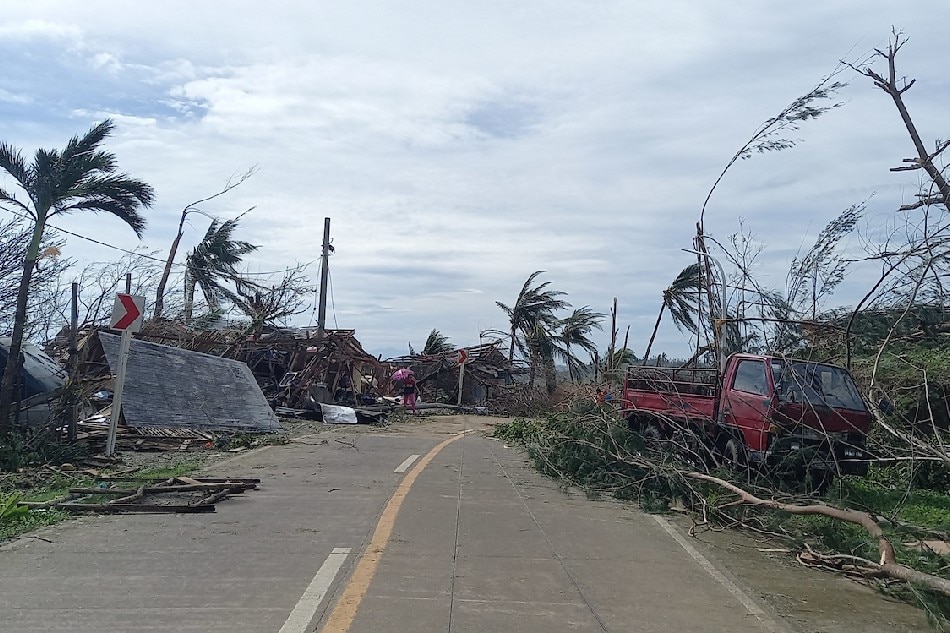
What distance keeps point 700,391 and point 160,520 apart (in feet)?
30.3

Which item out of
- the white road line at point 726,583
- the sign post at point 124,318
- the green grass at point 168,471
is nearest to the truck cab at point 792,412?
the white road line at point 726,583

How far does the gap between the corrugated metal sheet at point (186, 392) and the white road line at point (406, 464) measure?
16.7 feet

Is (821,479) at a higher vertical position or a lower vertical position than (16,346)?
lower

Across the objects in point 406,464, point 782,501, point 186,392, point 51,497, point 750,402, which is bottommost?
point 51,497

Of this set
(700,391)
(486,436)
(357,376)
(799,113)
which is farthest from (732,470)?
(357,376)

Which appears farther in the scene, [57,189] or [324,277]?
[324,277]

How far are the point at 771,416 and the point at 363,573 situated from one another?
742cm

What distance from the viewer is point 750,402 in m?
12.6

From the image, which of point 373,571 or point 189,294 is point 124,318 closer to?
point 373,571

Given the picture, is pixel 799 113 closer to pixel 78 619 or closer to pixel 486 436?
pixel 78 619

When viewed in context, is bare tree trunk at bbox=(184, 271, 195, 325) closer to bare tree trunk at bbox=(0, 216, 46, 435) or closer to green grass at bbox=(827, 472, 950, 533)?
bare tree trunk at bbox=(0, 216, 46, 435)

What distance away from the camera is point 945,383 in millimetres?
12273

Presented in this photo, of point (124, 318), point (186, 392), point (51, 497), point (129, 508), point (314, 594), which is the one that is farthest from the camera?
point (186, 392)

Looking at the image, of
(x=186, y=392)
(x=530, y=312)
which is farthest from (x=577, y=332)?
(x=186, y=392)
